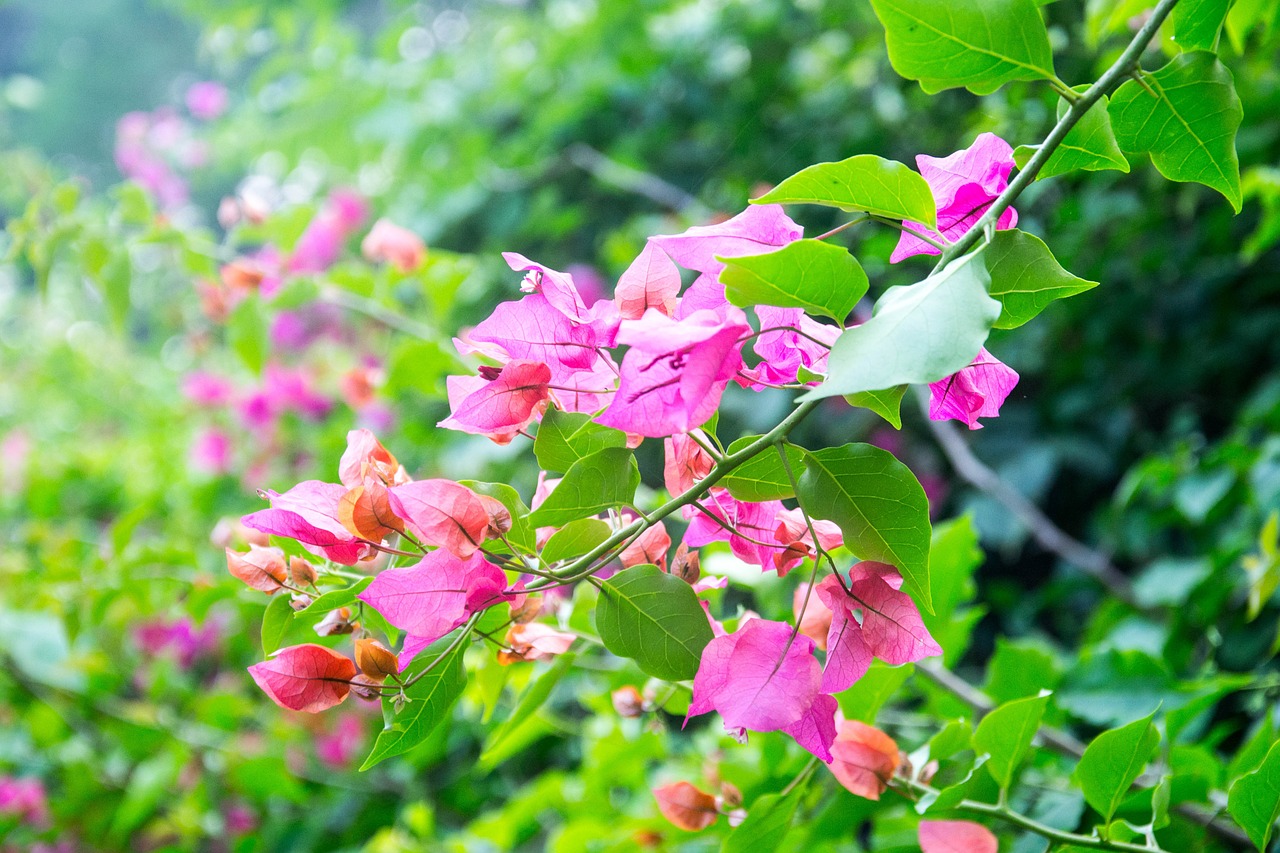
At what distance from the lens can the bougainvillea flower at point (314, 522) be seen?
300mm

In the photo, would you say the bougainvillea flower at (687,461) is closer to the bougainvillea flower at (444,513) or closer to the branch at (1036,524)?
the bougainvillea flower at (444,513)

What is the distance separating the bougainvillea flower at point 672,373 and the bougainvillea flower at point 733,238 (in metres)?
0.05

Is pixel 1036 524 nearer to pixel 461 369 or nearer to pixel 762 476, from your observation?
pixel 461 369

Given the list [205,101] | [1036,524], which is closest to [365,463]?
[1036,524]

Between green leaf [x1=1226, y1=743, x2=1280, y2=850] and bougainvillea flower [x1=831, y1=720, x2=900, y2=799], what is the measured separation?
133 millimetres

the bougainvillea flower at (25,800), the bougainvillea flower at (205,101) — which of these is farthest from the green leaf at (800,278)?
the bougainvillea flower at (205,101)

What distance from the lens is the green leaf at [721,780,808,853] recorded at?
40 centimetres

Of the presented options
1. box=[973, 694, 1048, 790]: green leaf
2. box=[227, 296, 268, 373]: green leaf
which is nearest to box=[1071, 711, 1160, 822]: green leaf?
box=[973, 694, 1048, 790]: green leaf

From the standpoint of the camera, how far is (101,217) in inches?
37.6

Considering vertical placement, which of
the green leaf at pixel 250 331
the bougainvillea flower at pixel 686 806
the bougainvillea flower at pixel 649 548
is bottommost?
the bougainvillea flower at pixel 686 806

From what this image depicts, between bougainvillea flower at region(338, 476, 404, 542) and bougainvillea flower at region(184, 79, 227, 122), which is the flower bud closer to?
bougainvillea flower at region(338, 476, 404, 542)

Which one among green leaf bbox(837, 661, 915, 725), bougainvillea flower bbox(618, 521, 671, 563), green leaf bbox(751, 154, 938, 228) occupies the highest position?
green leaf bbox(751, 154, 938, 228)

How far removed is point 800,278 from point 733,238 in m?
0.06

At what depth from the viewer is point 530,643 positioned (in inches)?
14.9
